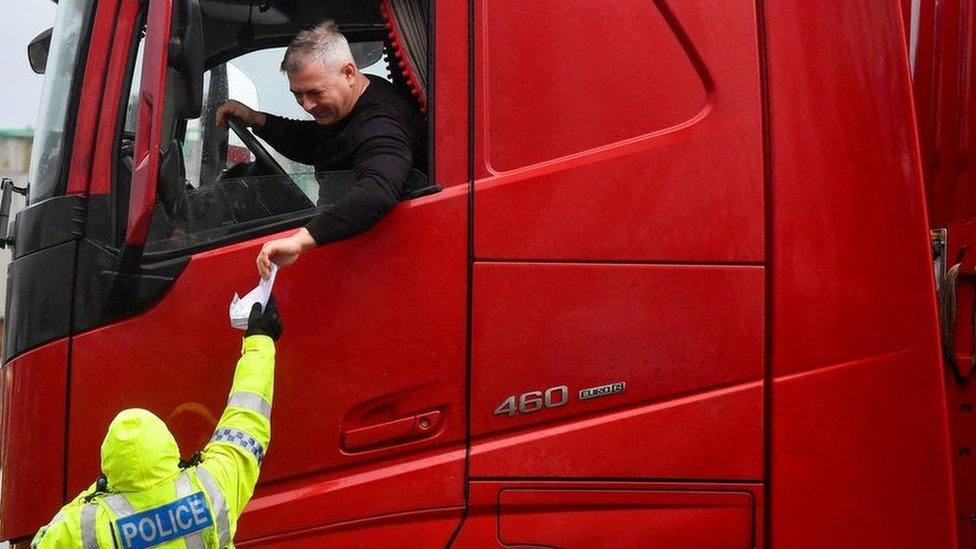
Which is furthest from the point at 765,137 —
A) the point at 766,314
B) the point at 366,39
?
the point at 366,39

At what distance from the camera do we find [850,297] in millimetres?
2609

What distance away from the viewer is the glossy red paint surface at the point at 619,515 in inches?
102

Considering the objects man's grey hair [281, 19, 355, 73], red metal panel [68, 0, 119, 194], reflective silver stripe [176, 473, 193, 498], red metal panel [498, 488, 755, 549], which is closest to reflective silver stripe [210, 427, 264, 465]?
reflective silver stripe [176, 473, 193, 498]

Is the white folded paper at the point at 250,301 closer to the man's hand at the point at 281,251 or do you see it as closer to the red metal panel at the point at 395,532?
the man's hand at the point at 281,251

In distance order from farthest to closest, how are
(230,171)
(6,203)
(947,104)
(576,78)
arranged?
(6,203), (947,104), (230,171), (576,78)

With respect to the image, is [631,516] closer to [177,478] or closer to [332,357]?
[332,357]

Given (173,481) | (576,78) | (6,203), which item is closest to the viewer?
(173,481)

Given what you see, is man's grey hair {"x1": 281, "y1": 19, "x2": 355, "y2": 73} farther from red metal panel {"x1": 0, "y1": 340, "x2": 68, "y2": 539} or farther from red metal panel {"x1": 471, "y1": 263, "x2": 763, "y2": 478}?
red metal panel {"x1": 0, "y1": 340, "x2": 68, "y2": 539}

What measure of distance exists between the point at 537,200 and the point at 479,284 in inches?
9.4

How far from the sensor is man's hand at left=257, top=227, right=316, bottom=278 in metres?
2.50

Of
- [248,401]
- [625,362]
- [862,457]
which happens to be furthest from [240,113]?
[862,457]

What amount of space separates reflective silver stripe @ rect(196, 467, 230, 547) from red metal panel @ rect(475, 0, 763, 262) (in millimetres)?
801

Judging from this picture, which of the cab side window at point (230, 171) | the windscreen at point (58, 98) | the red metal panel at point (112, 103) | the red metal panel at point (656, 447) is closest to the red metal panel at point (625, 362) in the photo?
the red metal panel at point (656, 447)

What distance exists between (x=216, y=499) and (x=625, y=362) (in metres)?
0.98
